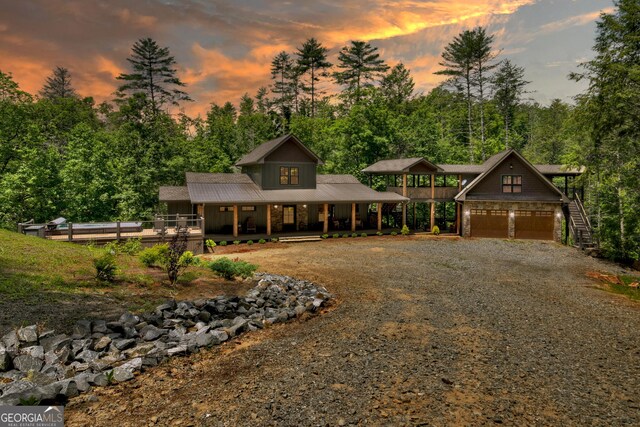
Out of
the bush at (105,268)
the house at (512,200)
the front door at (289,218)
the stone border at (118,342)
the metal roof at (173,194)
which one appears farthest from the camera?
the front door at (289,218)

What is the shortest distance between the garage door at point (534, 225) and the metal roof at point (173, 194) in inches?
1009

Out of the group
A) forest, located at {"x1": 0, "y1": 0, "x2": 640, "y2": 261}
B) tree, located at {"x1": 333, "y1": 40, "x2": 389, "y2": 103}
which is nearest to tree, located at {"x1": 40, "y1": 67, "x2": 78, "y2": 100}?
forest, located at {"x1": 0, "y1": 0, "x2": 640, "y2": 261}

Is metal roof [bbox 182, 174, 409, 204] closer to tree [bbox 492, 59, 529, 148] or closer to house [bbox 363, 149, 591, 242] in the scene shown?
house [bbox 363, 149, 591, 242]

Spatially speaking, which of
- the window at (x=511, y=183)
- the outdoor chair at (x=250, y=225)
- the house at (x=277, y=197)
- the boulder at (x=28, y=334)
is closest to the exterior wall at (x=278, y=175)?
the house at (x=277, y=197)

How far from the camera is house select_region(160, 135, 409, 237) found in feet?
84.5

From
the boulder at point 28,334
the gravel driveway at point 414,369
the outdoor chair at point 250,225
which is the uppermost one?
the outdoor chair at point 250,225

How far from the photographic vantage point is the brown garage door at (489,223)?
29.0m

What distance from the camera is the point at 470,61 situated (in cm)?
4666

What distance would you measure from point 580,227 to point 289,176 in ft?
74.9

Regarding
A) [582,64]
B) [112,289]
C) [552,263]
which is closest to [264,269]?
[112,289]

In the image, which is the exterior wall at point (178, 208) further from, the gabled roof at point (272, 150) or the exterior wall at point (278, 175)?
the gabled roof at point (272, 150)

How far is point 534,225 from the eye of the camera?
28438 mm

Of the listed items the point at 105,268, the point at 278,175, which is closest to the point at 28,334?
the point at 105,268

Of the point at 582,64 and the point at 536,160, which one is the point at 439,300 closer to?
the point at 582,64
